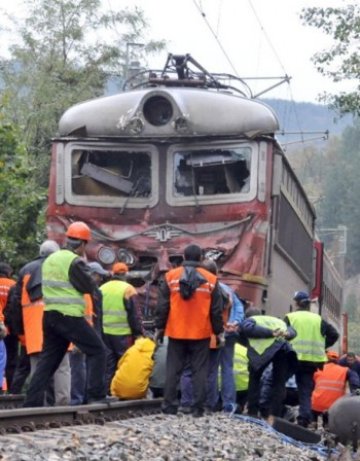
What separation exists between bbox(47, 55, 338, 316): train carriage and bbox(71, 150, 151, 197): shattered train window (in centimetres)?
1

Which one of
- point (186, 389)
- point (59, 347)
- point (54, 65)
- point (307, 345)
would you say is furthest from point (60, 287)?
point (54, 65)

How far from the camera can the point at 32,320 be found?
11789 millimetres

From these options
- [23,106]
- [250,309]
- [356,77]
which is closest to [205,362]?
[250,309]

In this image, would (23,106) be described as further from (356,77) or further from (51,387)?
(51,387)

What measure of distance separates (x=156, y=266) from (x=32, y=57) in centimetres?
2018

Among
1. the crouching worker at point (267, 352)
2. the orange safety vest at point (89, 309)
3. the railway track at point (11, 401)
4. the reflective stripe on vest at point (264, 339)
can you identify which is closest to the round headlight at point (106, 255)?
the crouching worker at point (267, 352)

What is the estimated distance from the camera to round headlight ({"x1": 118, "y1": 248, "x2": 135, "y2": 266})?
16.9 m

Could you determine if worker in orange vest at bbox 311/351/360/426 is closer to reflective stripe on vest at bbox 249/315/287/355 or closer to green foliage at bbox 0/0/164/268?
reflective stripe on vest at bbox 249/315/287/355

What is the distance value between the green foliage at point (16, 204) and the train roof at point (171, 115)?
3939 millimetres

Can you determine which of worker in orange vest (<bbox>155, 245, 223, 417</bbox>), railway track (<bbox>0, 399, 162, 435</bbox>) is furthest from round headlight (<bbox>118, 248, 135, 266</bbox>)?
worker in orange vest (<bbox>155, 245, 223, 417</bbox>)

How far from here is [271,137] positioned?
55.3 feet

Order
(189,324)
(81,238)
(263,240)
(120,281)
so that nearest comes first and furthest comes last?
(81,238)
(189,324)
(120,281)
(263,240)

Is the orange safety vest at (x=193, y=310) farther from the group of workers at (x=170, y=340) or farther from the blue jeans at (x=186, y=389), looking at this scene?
the blue jeans at (x=186, y=389)

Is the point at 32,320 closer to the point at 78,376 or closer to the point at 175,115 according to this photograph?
the point at 78,376
